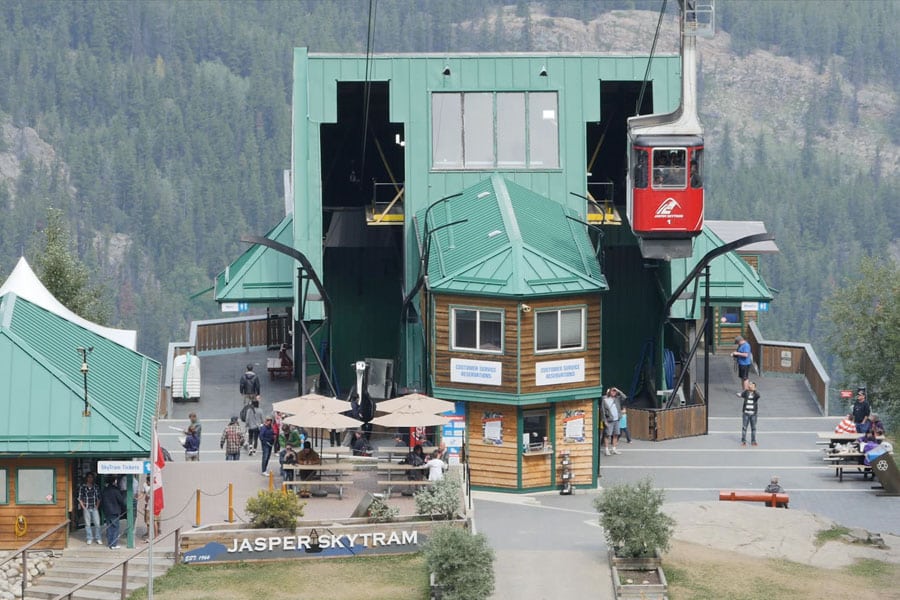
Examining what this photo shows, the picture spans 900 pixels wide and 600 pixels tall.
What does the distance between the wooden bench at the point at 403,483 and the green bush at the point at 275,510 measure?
10.2 ft

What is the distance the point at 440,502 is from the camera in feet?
124

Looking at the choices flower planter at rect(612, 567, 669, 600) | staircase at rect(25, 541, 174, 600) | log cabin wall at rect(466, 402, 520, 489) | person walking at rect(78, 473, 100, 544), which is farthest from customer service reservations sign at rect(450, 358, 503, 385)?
person walking at rect(78, 473, 100, 544)

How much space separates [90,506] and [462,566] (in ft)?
27.9

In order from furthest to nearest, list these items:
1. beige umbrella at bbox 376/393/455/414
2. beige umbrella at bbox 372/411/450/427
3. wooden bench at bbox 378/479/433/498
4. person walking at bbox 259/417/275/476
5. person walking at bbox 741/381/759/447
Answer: person walking at bbox 741/381/759/447 < person walking at bbox 259/417/275/476 < beige umbrella at bbox 376/393/455/414 < beige umbrella at bbox 372/411/450/427 < wooden bench at bbox 378/479/433/498

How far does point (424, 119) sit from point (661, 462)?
1242 cm

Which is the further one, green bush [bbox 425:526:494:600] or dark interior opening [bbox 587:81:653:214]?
dark interior opening [bbox 587:81:653:214]

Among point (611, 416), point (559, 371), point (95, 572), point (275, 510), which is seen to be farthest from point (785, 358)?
point (95, 572)

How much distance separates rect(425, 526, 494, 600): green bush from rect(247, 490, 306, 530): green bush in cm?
448

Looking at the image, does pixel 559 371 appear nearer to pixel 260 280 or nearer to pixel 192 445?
pixel 192 445

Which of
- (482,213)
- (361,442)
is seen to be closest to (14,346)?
(361,442)

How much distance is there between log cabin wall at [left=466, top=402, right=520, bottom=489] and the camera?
1769 inches

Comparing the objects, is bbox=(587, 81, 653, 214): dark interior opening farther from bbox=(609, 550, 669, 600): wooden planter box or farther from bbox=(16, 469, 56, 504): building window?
bbox=(16, 469, 56, 504): building window

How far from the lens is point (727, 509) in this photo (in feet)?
135

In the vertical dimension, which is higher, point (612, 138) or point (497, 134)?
point (612, 138)
